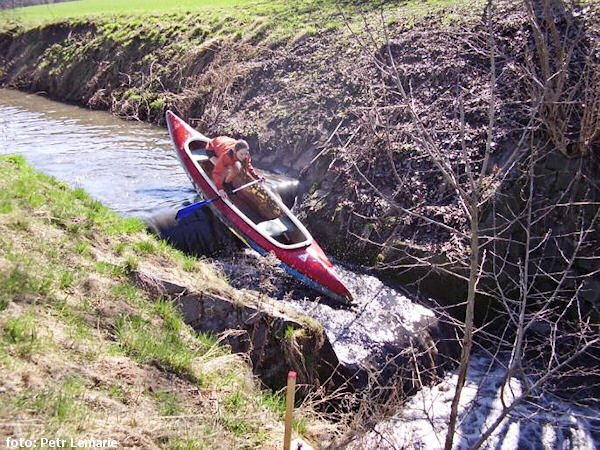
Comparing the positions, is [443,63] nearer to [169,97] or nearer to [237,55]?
[237,55]

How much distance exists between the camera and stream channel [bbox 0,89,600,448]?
5484mm

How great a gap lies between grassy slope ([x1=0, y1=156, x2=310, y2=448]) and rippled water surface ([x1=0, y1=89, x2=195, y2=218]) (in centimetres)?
287

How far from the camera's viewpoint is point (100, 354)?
149 inches

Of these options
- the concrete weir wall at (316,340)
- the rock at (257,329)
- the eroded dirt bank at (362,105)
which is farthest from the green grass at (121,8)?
the rock at (257,329)

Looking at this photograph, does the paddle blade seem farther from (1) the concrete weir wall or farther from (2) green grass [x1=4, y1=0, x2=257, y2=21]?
(2) green grass [x1=4, y1=0, x2=257, y2=21]

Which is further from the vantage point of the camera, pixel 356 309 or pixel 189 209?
pixel 189 209

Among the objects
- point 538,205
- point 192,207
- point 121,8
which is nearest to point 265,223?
point 192,207

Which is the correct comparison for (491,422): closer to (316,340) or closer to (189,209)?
(316,340)

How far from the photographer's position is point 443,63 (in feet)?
32.0

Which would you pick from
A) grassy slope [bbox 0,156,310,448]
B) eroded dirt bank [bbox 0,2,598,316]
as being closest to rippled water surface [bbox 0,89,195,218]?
eroded dirt bank [bbox 0,2,598,316]

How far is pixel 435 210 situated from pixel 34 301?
17.8 feet

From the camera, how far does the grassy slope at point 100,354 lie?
10.4ft

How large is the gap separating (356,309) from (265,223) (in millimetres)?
1905

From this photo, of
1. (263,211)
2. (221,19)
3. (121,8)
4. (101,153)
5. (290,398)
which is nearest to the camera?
(290,398)
